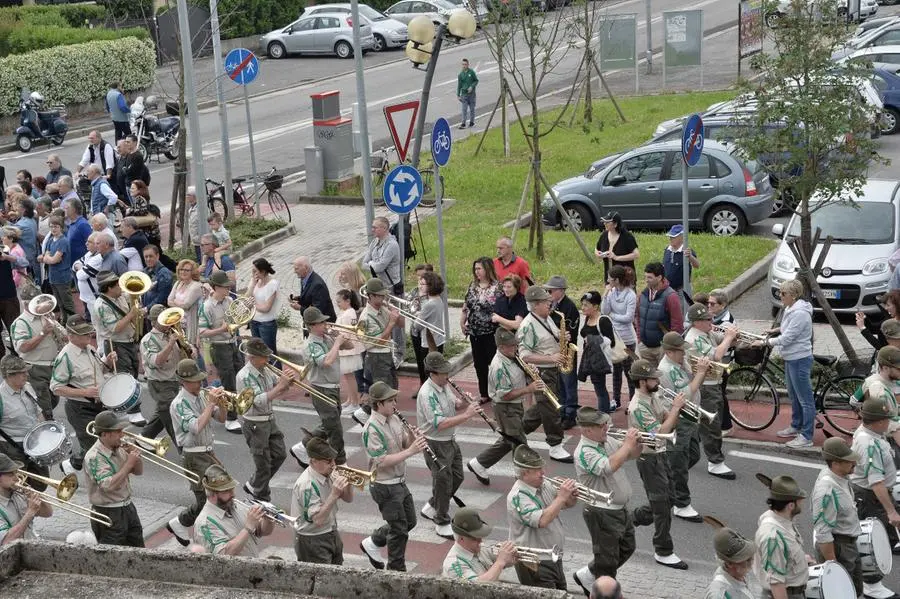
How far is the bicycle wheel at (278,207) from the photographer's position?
77.3 feet

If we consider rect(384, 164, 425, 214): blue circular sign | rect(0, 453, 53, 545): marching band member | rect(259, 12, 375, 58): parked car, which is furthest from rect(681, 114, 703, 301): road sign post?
rect(259, 12, 375, 58): parked car

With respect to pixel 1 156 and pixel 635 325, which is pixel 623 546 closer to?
pixel 635 325

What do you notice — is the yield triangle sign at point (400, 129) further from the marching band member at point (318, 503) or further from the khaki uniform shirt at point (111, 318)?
the marching band member at point (318, 503)

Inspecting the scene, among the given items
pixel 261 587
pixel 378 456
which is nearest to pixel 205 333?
pixel 378 456

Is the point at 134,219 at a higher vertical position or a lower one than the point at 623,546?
higher

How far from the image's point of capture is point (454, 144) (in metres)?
29.3

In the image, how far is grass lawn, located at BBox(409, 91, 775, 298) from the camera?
62.6 feet

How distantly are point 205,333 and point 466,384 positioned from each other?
3228 mm

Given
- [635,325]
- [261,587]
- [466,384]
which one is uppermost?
[261,587]

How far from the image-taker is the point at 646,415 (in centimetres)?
1077

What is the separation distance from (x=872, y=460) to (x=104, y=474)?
608 centimetres

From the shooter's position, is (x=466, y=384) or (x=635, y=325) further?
(x=466, y=384)

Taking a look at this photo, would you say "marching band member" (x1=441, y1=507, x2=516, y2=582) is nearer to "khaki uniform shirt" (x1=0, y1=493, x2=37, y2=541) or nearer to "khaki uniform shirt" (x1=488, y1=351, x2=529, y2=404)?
"khaki uniform shirt" (x1=0, y1=493, x2=37, y2=541)

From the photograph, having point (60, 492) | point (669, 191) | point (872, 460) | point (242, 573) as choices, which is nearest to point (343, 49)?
point (669, 191)
